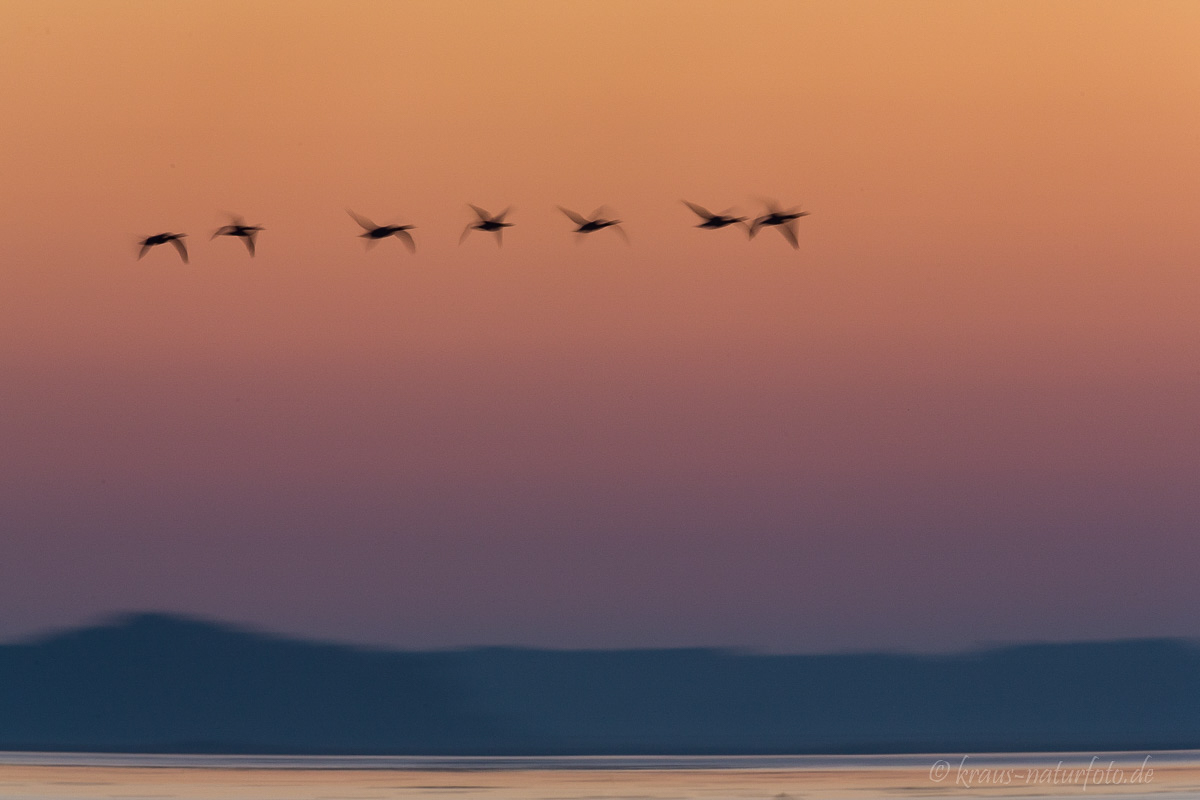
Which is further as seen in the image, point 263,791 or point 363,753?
point 363,753

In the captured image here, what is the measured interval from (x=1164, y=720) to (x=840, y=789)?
101 cm

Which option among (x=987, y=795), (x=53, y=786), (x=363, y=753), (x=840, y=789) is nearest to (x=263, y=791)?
(x=363, y=753)

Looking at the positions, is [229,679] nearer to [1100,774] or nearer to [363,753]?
[363,753]

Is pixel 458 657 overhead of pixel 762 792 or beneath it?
overhead

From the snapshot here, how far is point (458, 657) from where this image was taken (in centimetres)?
292

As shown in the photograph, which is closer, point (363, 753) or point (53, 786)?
point (53, 786)

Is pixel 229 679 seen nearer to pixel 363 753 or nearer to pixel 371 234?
pixel 363 753

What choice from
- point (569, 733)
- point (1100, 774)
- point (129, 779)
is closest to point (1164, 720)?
point (1100, 774)

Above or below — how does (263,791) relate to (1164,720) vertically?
below

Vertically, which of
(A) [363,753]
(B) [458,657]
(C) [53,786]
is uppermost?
(B) [458,657]

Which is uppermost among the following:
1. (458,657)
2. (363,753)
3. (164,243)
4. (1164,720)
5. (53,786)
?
(164,243)

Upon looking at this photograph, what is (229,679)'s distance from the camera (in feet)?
9.64

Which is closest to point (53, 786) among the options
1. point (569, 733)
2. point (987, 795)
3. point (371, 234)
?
point (569, 733)

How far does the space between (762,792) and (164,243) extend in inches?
84.8
